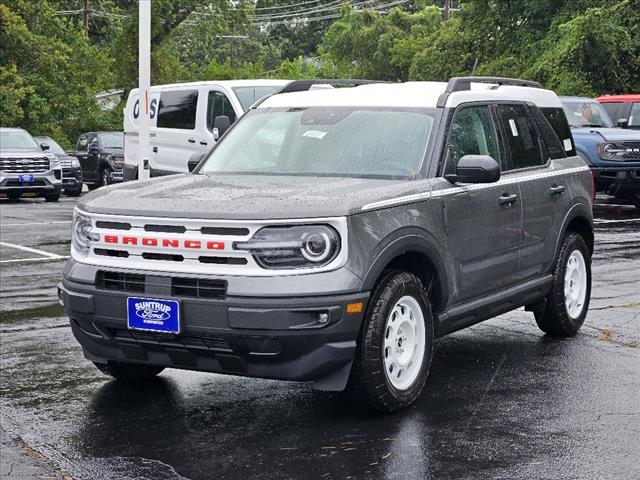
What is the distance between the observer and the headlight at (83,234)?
6145 mm

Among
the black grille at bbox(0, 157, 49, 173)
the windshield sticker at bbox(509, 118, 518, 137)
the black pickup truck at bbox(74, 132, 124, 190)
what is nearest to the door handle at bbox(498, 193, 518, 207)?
the windshield sticker at bbox(509, 118, 518, 137)

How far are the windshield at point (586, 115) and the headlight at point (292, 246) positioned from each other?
1506 cm

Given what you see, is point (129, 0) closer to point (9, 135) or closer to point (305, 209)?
point (9, 135)

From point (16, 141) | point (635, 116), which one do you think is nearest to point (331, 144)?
point (635, 116)

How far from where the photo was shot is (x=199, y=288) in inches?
225

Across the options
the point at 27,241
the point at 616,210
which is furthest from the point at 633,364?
the point at 616,210

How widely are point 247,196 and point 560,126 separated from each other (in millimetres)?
3430

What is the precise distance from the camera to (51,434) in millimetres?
5828

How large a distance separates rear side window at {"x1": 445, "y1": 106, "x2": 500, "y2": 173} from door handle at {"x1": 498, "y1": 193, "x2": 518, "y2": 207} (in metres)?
0.27

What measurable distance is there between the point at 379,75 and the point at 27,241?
134ft

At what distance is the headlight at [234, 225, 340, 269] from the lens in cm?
564

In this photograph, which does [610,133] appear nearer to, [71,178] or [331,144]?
[331,144]

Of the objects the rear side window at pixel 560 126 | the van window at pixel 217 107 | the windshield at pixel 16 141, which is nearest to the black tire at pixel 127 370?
the rear side window at pixel 560 126

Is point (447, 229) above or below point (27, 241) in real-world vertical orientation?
above
